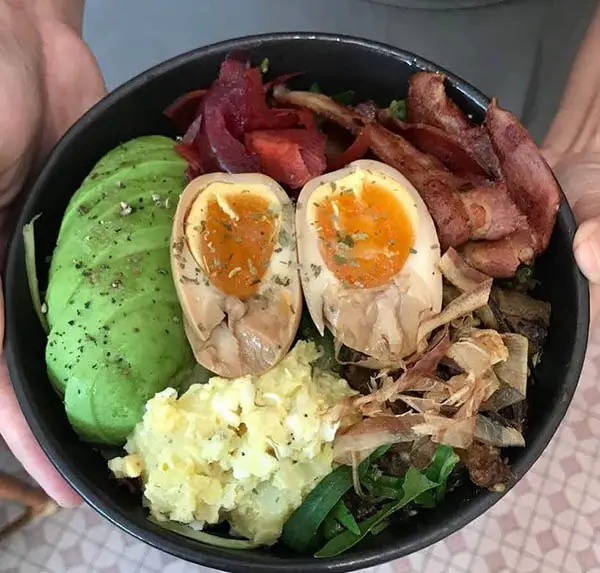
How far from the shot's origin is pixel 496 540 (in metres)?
1.18

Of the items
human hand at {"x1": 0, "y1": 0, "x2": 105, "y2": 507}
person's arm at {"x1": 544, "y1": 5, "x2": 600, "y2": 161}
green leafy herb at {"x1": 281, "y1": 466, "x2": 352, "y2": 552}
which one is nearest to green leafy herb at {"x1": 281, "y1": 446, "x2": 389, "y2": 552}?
green leafy herb at {"x1": 281, "y1": 466, "x2": 352, "y2": 552}

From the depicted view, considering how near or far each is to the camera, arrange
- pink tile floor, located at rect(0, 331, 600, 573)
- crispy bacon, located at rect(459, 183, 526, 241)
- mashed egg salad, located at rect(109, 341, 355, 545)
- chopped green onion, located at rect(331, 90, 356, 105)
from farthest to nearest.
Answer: pink tile floor, located at rect(0, 331, 600, 573)
chopped green onion, located at rect(331, 90, 356, 105)
crispy bacon, located at rect(459, 183, 526, 241)
mashed egg salad, located at rect(109, 341, 355, 545)

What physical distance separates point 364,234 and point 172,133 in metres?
0.31

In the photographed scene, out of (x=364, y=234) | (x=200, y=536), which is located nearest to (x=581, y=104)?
(x=364, y=234)

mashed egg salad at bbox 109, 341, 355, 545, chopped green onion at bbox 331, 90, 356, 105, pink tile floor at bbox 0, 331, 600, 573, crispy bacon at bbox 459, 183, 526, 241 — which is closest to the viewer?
mashed egg salad at bbox 109, 341, 355, 545

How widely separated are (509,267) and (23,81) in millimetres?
623

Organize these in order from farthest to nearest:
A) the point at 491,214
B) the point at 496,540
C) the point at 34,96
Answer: the point at 496,540 → the point at 34,96 → the point at 491,214

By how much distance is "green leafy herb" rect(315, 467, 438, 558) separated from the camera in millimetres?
851

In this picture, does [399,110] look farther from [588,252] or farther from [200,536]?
[200,536]

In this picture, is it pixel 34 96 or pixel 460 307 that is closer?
pixel 460 307

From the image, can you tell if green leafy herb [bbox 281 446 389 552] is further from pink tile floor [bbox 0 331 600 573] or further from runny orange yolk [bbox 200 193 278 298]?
pink tile floor [bbox 0 331 600 573]

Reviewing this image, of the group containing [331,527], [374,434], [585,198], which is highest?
[585,198]

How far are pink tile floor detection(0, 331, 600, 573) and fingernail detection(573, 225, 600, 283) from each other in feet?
1.46

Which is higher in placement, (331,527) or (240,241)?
(240,241)
